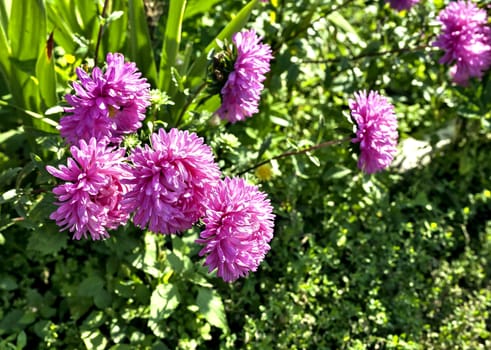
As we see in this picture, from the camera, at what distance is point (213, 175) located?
1.28m

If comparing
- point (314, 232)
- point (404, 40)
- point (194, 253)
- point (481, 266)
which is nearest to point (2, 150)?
point (194, 253)

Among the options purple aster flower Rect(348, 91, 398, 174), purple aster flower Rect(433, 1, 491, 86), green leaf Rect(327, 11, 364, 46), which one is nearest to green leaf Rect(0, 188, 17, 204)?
purple aster flower Rect(348, 91, 398, 174)

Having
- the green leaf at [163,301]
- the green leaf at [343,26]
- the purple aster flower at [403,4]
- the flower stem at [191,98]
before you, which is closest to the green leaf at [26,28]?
the flower stem at [191,98]

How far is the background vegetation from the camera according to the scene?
5.87 ft

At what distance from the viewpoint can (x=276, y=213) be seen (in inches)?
78.5

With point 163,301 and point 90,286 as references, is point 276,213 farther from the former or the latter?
point 90,286

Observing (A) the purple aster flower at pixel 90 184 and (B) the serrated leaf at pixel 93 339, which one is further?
(B) the serrated leaf at pixel 93 339

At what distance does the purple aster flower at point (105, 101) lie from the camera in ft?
4.41

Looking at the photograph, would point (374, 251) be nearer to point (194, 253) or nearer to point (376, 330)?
point (376, 330)

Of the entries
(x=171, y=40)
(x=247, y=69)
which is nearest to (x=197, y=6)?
(x=171, y=40)

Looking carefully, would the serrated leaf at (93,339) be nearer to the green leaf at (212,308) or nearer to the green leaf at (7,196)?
the green leaf at (212,308)

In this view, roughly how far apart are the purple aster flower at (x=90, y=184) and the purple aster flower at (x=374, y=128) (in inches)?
24.5

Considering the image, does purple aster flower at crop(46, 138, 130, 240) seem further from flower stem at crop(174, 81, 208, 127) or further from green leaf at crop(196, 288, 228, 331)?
green leaf at crop(196, 288, 228, 331)

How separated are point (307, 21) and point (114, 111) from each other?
3.27ft
